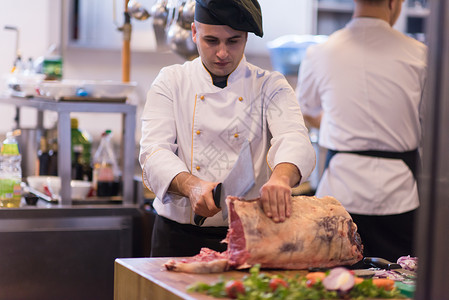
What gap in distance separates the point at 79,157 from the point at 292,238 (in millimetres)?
1948

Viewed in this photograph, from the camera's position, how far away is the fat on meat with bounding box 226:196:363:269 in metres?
1.76

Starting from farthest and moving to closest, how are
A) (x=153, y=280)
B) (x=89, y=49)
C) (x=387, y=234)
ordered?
(x=89, y=49) → (x=387, y=234) → (x=153, y=280)

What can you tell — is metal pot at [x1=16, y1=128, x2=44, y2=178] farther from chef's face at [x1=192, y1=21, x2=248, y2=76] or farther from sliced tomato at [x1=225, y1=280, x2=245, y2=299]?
sliced tomato at [x1=225, y1=280, x2=245, y2=299]

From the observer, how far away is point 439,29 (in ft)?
3.44

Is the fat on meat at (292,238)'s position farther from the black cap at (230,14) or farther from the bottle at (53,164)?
the bottle at (53,164)

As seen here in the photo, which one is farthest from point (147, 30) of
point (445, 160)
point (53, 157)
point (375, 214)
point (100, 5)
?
point (445, 160)

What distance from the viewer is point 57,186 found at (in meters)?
3.14

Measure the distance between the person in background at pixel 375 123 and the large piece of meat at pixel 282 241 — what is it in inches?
39.6

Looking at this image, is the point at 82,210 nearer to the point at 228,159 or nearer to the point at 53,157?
the point at 53,157

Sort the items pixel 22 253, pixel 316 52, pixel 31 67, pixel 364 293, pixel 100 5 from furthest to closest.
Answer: pixel 100 5 < pixel 31 67 < pixel 316 52 < pixel 22 253 < pixel 364 293

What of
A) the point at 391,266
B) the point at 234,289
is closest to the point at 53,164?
the point at 391,266

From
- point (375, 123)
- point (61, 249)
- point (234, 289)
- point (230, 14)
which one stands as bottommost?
point (61, 249)

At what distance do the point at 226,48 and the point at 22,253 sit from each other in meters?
1.33

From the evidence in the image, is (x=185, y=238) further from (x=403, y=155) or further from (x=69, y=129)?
(x=403, y=155)
